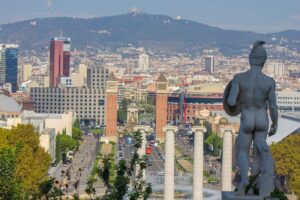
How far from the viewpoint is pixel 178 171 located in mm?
69812

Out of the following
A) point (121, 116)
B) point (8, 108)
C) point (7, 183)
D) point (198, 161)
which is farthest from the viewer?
point (121, 116)

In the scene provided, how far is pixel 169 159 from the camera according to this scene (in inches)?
1480

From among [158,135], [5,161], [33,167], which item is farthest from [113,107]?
[5,161]

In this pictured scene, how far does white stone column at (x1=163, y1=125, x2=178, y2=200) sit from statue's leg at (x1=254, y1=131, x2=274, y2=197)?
23129 mm

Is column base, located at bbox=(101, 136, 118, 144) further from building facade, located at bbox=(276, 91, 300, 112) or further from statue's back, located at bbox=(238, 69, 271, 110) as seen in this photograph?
statue's back, located at bbox=(238, 69, 271, 110)

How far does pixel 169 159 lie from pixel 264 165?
23.8 meters

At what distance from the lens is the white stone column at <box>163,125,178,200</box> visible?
122ft

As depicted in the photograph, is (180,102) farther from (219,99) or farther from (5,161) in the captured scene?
(5,161)

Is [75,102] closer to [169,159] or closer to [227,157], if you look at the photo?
[169,159]

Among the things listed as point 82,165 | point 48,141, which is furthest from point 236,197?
point 82,165

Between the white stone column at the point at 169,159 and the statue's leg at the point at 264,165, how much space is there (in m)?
23.1

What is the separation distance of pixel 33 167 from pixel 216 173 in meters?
Answer: 27.9

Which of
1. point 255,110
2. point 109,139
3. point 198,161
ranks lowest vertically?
point 109,139

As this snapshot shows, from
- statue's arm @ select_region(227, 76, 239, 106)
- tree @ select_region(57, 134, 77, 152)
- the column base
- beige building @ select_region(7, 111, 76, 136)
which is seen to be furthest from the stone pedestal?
the column base
